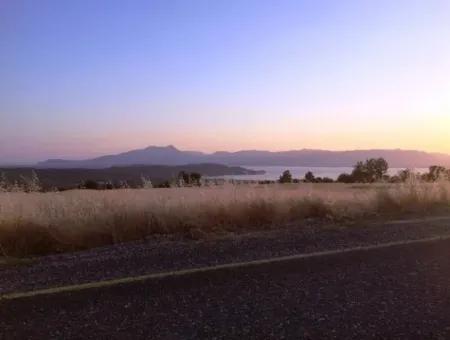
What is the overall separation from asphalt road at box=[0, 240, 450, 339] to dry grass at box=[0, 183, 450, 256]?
3.67m

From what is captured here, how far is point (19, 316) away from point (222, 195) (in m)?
8.28

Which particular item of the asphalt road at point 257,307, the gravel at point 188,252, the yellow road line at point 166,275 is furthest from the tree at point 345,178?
the asphalt road at point 257,307

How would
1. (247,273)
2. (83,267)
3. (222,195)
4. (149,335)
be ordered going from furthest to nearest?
(222,195), (83,267), (247,273), (149,335)

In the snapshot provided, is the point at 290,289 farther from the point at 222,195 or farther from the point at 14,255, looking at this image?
the point at 222,195

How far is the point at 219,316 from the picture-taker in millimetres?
6191

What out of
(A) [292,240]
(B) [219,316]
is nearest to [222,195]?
(A) [292,240]

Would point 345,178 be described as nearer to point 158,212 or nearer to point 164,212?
point 164,212

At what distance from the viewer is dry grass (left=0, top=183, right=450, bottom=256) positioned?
10.7 metres

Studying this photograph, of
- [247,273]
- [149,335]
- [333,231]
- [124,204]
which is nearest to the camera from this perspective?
[149,335]

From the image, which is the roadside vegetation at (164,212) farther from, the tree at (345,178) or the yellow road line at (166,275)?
the tree at (345,178)

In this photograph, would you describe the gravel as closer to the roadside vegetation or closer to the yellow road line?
the yellow road line

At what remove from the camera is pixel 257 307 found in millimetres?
6484

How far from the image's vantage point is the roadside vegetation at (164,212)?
35.2ft

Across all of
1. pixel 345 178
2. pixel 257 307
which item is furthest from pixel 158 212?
pixel 345 178
